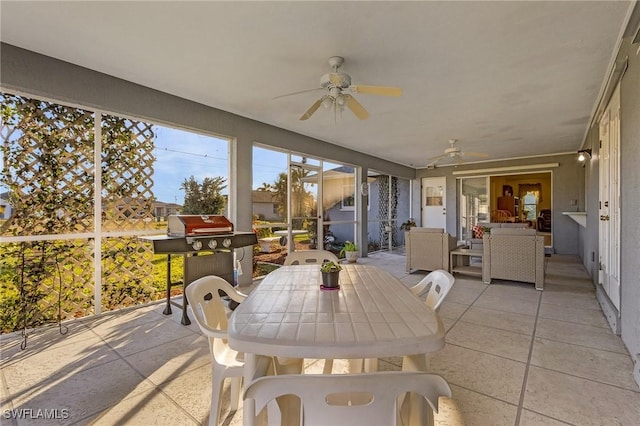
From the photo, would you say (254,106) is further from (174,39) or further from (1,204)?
(1,204)

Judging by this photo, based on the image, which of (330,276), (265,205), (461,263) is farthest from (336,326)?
(461,263)

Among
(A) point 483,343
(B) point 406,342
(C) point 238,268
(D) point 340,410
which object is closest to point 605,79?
(A) point 483,343

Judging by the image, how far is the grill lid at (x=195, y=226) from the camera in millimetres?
3088

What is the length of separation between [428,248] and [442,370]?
3082mm

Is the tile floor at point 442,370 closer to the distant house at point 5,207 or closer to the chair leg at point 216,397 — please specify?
the chair leg at point 216,397

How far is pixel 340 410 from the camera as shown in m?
0.74

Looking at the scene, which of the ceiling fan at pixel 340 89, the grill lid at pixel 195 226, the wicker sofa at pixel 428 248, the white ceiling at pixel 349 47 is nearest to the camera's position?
the white ceiling at pixel 349 47

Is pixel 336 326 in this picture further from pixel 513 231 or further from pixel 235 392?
pixel 513 231

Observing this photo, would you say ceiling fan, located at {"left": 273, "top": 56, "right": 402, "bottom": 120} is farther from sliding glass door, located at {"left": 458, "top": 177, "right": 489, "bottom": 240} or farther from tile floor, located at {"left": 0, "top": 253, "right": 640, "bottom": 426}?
sliding glass door, located at {"left": 458, "top": 177, "right": 489, "bottom": 240}

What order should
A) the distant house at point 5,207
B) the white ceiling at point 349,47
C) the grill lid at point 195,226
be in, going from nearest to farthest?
the white ceiling at point 349,47 → the distant house at point 5,207 → the grill lid at point 195,226

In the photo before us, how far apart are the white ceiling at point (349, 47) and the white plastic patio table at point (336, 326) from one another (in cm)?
195

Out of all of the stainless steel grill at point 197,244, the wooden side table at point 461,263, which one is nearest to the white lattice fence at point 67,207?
the stainless steel grill at point 197,244

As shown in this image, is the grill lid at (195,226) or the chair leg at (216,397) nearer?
the chair leg at (216,397)

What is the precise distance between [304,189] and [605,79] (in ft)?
14.2
